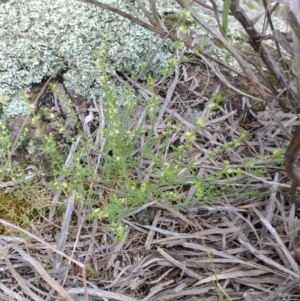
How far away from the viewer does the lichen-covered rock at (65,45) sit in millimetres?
1769

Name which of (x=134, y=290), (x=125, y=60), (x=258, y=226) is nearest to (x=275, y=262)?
(x=258, y=226)

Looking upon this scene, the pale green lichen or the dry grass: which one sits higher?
the pale green lichen

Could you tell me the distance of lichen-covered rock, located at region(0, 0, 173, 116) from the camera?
1.77 m

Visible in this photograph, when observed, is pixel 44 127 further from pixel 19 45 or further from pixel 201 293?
pixel 201 293

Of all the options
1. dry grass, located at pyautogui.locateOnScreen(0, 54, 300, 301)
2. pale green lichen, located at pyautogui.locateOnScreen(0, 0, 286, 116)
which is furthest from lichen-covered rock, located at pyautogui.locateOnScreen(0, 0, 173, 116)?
dry grass, located at pyautogui.locateOnScreen(0, 54, 300, 301)

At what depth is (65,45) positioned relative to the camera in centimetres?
181

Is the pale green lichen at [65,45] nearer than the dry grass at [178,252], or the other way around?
the dry grass at [178,252]

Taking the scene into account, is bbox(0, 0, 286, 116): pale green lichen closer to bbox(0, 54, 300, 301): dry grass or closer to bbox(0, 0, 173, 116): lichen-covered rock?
bbox(0, 0, 173, 116): lichen-covered rock

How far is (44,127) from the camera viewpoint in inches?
67.5

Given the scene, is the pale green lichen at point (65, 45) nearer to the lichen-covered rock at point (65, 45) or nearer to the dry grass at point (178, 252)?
the lichen-covered rock at point (65, 45)

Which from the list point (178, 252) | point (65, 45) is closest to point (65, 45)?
point (65, 45)

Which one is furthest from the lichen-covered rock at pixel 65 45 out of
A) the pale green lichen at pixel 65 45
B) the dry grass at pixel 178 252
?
the dry grass at pixel 178 252

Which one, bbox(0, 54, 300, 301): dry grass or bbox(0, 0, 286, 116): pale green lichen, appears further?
bbox(0, 0, 286, 116): pale green lichen

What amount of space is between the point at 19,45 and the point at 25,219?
71 cm
